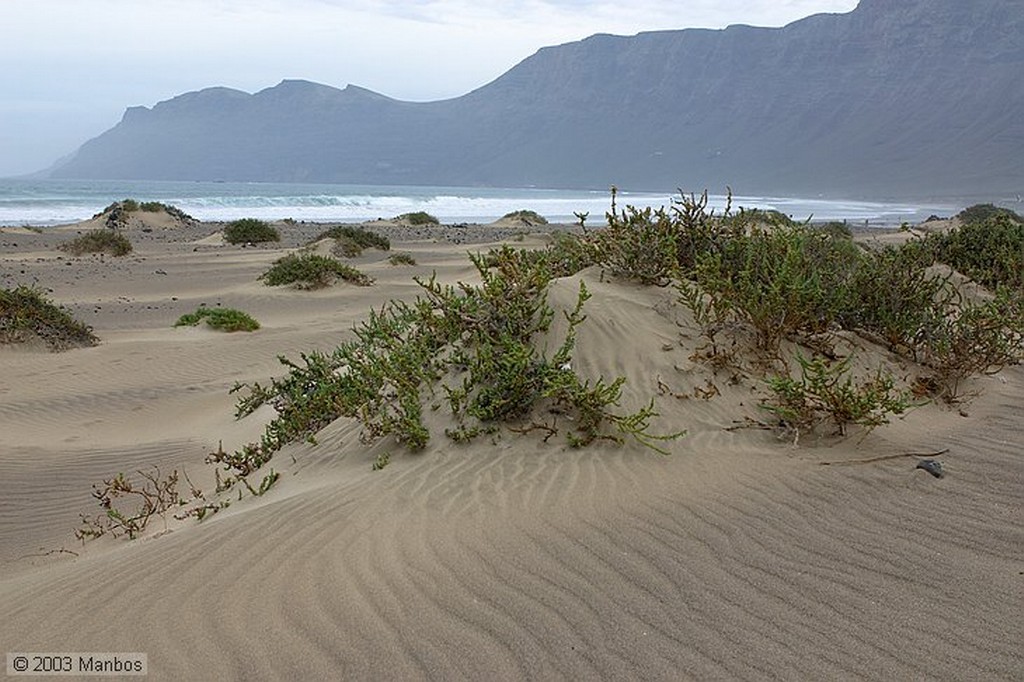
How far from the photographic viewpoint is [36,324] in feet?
30.7

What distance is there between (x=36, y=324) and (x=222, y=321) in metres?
2.35

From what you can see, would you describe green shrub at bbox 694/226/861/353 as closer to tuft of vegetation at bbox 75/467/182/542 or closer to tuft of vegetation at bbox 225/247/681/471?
tuft of vegetation at bbox 225/247/681/471

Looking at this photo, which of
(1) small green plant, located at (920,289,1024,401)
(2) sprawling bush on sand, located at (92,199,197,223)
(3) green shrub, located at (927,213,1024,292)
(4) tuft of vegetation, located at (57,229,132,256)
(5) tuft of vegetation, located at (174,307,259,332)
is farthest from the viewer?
(2) sprawling bush on sand, located at (92,199,197,223)

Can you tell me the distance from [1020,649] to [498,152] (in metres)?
174

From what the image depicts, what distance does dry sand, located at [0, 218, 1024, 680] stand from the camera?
2652mm

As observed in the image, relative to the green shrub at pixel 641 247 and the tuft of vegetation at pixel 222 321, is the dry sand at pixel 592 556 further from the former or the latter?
the tuft of vegetation at pixel 222 321

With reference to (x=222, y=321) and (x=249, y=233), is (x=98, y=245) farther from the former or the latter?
(x=222, y=321)

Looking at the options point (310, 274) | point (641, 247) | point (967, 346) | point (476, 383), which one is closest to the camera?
point (476, 383)

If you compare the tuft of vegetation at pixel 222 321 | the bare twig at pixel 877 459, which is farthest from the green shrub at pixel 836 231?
the tuft of vegetation at pixel 222 321

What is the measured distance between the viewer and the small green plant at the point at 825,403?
4.16m

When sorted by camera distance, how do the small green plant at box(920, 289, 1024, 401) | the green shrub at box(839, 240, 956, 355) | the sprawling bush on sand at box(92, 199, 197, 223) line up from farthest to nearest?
1. the sprawling bush on sand at box(92, 199, 197, 223)
2. the green shrub at box(839, 240, 956, 355)
3. the small green plant at box(920, 289, 1024, 401)

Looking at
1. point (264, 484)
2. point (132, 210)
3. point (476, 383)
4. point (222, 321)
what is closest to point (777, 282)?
point (476, 383)

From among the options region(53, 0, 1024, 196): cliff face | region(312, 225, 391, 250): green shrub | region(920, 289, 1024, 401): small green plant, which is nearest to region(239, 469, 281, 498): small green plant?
region(920, 289, 1024, 401): small green plant

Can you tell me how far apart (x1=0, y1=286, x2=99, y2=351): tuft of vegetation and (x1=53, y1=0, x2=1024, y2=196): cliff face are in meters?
92.1
